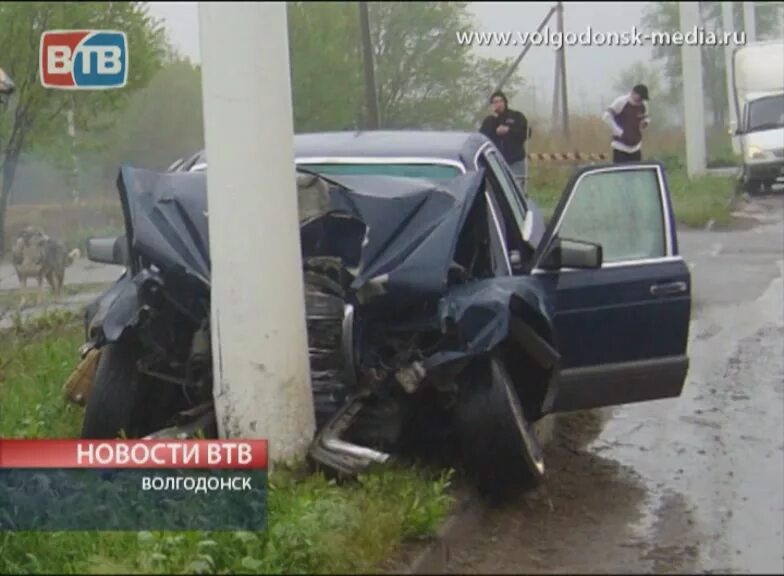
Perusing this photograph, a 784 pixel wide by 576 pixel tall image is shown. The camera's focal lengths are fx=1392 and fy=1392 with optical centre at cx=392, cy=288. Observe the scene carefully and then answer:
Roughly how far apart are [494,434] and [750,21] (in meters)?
12.9

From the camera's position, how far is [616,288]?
22.7 ft

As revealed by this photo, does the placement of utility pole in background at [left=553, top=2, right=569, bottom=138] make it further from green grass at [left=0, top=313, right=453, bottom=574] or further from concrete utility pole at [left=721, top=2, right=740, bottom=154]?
green grass at [left=0, top=313, right=453, bottom=574]

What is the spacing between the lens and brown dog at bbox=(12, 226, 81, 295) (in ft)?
32.6

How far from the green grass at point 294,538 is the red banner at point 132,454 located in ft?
0.70

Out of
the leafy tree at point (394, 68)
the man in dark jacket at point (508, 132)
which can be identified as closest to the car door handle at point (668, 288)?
the man in dark jacket at point (508, 132)

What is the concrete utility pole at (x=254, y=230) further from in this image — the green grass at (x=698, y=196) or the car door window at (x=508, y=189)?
the green grass at (x=698, y=196)

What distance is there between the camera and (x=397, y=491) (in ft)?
18.8

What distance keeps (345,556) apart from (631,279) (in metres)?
2.62

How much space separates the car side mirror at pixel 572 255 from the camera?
6684mm

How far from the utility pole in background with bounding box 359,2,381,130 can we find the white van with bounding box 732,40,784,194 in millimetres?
7851

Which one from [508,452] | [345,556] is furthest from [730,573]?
[345,556]

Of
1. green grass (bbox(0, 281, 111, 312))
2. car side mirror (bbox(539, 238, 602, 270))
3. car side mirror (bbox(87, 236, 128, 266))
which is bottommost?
green grass (bbox(0, 281, 111, 312))

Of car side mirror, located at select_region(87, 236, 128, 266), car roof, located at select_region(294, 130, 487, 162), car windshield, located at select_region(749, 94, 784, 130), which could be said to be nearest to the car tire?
car side mirror, located at select_region(87, 236, 128, 266)

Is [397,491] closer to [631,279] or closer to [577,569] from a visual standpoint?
[577,569]
